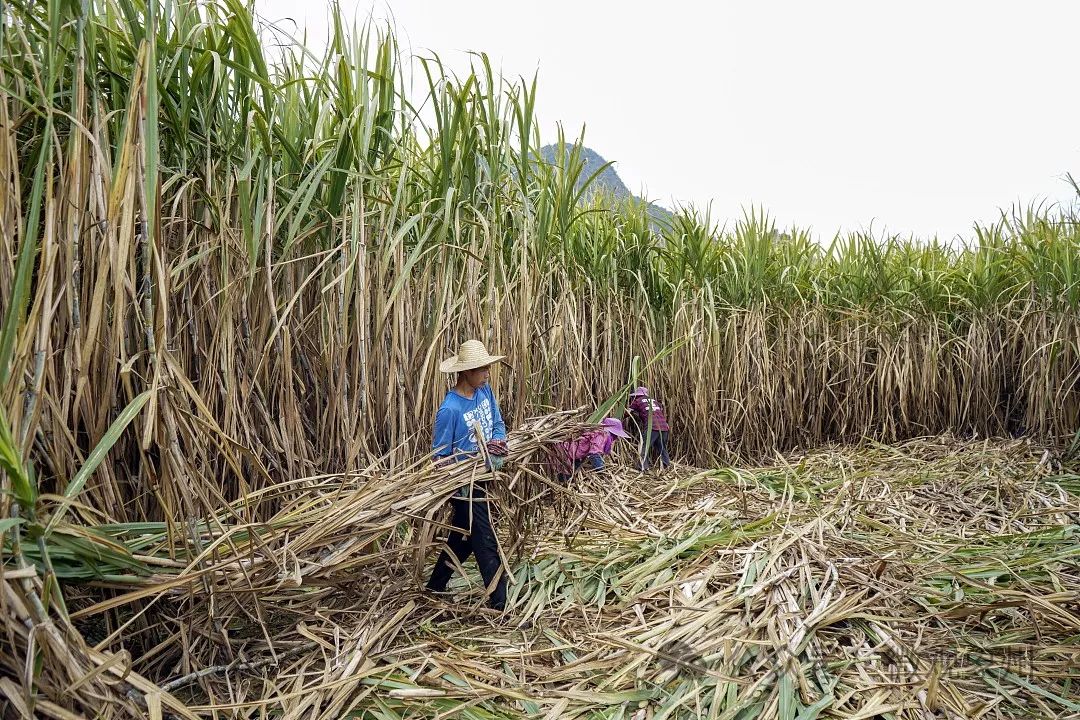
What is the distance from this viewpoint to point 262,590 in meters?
1.48

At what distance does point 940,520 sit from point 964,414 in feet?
7.94

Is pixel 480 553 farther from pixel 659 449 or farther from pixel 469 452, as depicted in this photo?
pixel 659 449

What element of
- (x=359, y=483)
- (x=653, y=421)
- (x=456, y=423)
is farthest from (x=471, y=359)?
(x=653, y=421)

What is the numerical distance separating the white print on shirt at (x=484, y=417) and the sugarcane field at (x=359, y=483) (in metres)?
0.01

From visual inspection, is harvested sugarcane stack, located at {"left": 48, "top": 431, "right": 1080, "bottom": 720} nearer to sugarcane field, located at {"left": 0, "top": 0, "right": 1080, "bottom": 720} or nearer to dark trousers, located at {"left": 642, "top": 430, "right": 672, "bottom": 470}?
sugarcane field, located at {"left": 0, "top": 0, "right": 1080, "bottom": 720}

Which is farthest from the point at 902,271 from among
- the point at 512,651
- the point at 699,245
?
the point at 512,651

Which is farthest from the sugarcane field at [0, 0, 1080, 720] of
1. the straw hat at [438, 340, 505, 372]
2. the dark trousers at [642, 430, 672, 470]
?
the dark trousers at [642, 430, 672, 470]

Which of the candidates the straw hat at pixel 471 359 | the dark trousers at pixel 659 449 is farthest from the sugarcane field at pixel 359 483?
the dark trousers at pixel 659 449

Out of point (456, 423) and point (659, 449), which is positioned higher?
point (456, 423)

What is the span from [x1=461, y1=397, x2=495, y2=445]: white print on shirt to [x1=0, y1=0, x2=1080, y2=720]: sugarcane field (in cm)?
1

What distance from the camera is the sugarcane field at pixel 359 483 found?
1.35m

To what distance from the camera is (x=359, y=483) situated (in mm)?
1904

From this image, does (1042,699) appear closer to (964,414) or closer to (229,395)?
(229,395)

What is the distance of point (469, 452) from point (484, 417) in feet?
A: 0.93
